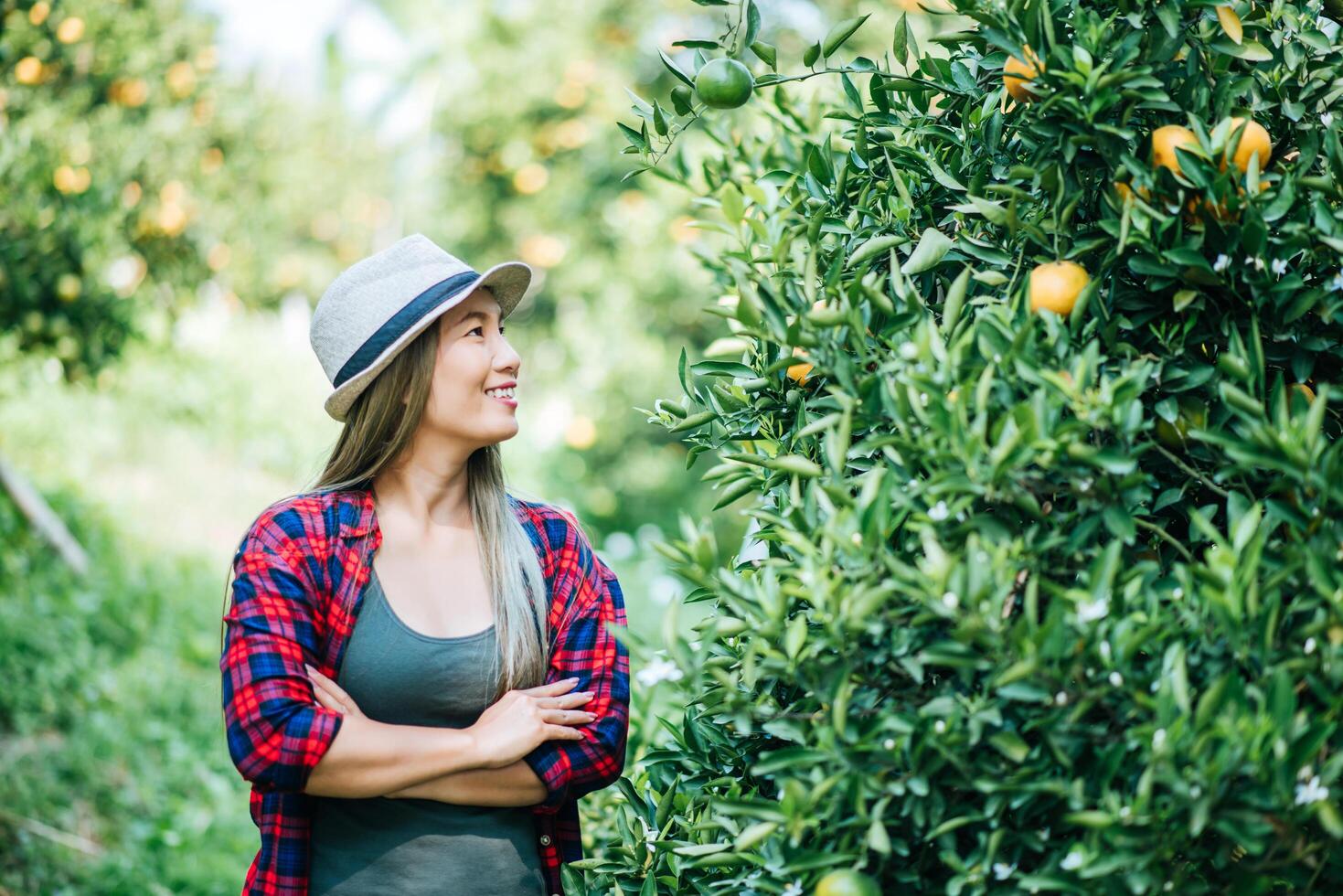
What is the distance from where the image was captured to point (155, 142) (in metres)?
5.30

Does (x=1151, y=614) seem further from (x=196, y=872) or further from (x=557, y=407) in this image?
(x=557, y=407)

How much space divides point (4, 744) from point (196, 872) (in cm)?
115

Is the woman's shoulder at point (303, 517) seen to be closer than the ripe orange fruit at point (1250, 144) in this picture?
No

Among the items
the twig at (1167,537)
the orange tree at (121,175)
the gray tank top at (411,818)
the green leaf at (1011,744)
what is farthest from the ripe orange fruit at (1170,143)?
the orange tree at (121,175)

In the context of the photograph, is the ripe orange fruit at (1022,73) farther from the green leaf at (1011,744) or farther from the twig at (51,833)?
the twig at (51,833)

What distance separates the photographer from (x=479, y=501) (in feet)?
6.97

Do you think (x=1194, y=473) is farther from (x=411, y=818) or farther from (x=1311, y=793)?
(x=411, y=818)

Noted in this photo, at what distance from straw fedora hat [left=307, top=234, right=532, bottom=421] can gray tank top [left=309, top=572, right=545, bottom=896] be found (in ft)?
1.24

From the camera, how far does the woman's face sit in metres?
2.04

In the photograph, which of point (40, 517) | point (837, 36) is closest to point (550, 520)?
point (837, 36)

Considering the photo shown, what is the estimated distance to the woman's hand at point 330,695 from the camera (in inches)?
70.8

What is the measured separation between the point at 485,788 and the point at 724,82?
1.14 meters

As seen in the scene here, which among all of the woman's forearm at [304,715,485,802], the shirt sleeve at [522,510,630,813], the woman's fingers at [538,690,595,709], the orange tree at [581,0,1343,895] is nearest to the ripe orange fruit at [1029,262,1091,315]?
the orange tree at [581,0,1343,895]

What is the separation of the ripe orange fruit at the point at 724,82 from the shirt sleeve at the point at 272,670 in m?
0.95
